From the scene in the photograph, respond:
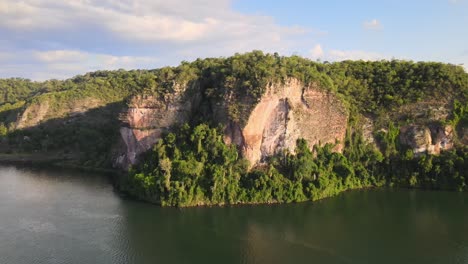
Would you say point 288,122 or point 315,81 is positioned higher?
point 315,81

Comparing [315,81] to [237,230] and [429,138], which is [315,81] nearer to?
[429,138]

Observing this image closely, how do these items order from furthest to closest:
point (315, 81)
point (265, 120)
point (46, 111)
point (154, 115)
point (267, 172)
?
point (46, 111)
point (154, 115)
point (315, 81)
point (265, 120)
point (267, 172)

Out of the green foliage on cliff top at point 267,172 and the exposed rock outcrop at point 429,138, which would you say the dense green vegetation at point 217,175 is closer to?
the green foliage on cliff top at point 267,172

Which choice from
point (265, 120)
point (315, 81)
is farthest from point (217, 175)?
point (315, 81)

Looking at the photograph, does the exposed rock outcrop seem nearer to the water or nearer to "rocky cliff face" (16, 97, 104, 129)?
the water

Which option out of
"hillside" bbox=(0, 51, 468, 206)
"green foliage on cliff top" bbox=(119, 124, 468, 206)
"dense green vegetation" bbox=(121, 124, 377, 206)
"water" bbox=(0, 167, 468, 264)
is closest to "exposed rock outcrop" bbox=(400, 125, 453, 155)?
"hillside" bbox=(0, 51, 468, 206)

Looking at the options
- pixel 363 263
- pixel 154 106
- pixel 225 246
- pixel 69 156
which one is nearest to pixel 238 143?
pixel 154 106
